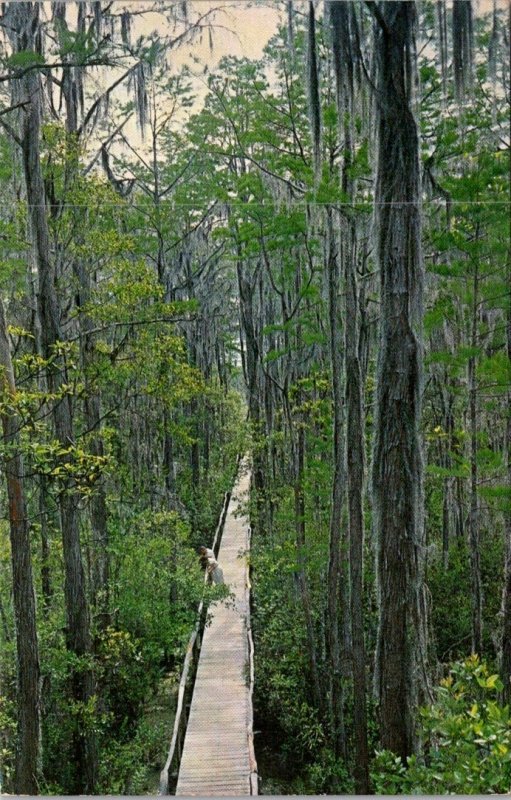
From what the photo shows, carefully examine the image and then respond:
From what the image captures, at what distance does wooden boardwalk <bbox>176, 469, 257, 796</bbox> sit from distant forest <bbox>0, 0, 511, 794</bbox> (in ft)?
0.56

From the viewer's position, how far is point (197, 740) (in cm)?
410

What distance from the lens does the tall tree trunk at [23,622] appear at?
3553 mm

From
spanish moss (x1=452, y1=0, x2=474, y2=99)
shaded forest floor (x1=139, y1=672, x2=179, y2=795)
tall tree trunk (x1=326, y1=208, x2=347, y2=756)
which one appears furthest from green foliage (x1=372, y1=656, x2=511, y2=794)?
spanish moss (x1=452, y1=0, x2=474, y2=99)

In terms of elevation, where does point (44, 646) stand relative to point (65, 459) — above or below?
below

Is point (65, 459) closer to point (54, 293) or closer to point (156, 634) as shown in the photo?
point (54, 293)

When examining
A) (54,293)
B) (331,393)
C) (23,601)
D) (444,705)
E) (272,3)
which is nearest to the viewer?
(444,705)

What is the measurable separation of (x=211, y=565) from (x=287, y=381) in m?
1.73

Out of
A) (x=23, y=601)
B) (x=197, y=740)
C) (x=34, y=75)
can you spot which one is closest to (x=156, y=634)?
(x=197, y=740)

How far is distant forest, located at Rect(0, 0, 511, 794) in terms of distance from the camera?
3.14 meters

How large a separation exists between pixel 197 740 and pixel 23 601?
4.58 feet

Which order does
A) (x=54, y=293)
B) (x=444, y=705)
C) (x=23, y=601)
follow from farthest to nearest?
(x=54, y=293) < (x=23, y=601) < (x=444, y=705)

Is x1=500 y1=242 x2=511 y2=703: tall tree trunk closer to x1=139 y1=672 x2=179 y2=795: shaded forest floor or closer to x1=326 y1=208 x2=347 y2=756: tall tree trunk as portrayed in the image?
x1=326 y1=208 x2=347 y2=756: tall tree trunk

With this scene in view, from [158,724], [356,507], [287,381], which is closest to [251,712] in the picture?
[158,724]

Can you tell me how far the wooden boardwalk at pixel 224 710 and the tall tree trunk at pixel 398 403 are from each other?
1076mm
